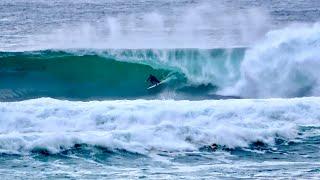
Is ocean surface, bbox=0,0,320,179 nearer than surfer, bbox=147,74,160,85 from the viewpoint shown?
Yes

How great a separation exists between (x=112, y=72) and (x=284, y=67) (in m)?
5.20

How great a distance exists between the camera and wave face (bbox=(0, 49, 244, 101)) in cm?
2128

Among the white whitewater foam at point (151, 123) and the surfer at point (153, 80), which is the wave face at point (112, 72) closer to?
the surfer at point (153, 80)

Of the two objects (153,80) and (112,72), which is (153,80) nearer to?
(153,80)

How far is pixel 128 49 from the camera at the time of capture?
965 inches

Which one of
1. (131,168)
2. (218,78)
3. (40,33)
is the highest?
(40,33)

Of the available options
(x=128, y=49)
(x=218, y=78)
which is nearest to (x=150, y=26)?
(x=128, y=49)

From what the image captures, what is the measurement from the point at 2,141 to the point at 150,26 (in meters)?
22.5

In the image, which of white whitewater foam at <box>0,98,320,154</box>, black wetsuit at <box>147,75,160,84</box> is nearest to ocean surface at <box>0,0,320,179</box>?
white whitewater foam at <box>0,98,320,154</box>

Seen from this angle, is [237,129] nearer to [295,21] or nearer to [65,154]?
[65,154]

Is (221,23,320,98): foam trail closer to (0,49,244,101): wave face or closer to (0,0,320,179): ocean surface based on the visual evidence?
(0,0,320,179): ocean surface

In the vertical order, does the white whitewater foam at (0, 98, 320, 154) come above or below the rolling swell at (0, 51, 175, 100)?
below

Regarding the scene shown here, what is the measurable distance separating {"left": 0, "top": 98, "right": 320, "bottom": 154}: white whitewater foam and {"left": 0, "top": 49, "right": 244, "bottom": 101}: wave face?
4.54 metres

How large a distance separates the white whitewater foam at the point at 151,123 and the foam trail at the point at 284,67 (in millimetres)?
3398
